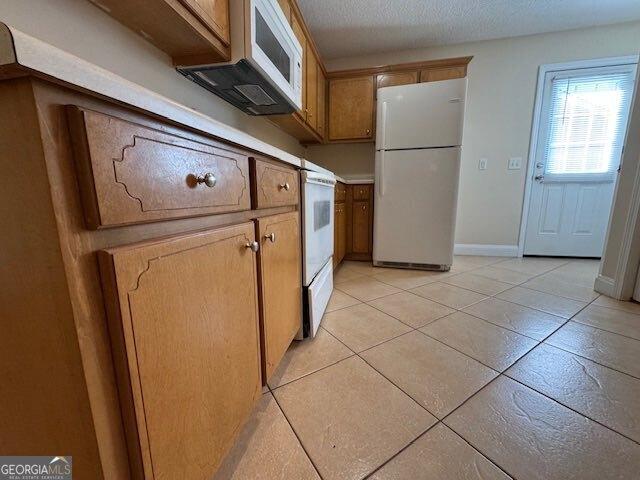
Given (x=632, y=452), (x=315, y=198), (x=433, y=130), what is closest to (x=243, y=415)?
(x=315, y=198)

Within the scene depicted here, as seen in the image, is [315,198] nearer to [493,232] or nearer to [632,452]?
[632,452]

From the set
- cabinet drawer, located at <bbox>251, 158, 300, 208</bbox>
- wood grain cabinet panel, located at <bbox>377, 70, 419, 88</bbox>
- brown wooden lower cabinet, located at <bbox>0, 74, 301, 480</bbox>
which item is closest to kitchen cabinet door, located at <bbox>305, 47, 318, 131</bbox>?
wood grain cabinet panel, located at <bbox>377, 70, 419, 88</bbox>

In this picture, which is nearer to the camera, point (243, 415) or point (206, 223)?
point (206, 223)

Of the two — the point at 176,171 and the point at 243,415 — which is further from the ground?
the point at 176,171

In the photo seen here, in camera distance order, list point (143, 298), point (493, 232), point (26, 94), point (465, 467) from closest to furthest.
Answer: point (26, 94) < point (143, 298) < point (465, 467) < point (493, 232)

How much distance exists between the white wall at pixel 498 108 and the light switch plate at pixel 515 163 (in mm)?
39

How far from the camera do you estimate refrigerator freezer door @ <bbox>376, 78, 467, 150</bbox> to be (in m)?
2.07

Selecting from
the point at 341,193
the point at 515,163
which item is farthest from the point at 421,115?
the point at 515,163

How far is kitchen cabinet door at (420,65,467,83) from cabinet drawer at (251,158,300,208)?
2228 mm

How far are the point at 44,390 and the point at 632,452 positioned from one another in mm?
1310

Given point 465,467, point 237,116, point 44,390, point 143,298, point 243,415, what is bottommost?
point 465,467

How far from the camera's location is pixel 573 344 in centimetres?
117

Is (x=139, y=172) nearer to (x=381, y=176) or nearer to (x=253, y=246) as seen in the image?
(x=253, y=246)

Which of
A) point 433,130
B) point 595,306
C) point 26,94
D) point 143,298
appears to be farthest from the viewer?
point 433,130
